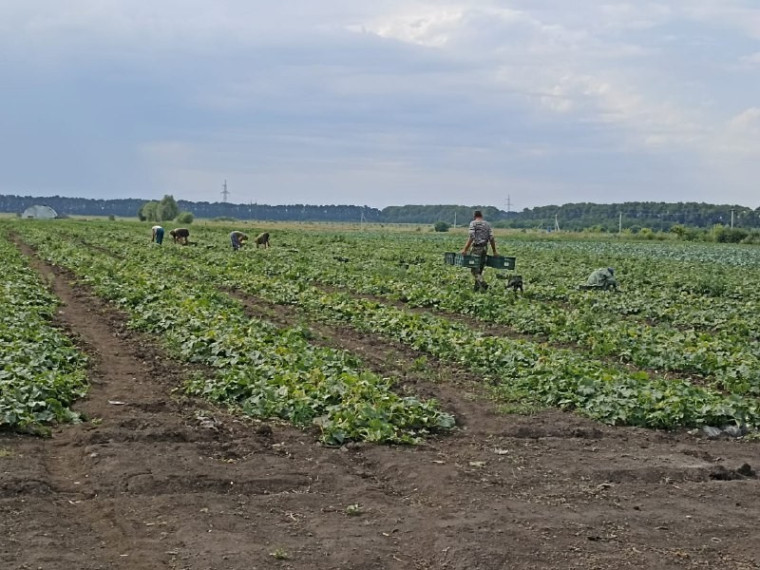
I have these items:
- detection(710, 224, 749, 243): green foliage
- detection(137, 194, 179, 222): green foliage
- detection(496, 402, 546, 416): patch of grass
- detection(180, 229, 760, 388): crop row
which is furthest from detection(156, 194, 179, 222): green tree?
detection(496, 402, 546, 416): patch of grass

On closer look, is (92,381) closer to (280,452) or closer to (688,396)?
(280,452)

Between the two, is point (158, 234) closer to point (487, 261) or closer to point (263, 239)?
point (263, 239)

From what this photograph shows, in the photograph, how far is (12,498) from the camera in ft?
21.9

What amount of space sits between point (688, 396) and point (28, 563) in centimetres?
705

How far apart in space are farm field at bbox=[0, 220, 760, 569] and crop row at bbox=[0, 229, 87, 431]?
0.04 m

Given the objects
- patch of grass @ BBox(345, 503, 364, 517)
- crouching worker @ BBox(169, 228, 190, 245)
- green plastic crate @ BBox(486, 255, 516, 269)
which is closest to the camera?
patch of grass @ BBox(345, 503, 364, 517)

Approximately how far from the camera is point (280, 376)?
34.2ft

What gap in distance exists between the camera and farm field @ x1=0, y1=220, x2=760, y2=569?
6090 millimetres

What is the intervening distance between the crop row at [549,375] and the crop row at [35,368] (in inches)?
185

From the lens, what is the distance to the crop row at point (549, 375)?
32.2 feet

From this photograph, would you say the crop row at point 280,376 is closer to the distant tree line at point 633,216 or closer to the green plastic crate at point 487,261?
the green plastic crate at point 487,261

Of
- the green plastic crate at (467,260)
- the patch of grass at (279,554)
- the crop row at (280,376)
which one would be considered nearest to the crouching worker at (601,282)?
the green plastic crate at (467,260)

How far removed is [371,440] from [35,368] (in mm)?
4350

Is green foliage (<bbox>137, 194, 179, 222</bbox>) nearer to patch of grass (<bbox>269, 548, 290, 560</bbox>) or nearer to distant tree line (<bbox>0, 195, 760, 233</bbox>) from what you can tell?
distant tree line (<bbox>0, 195, 760, 233</bbox>)
